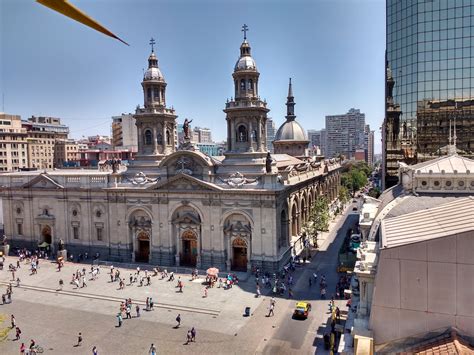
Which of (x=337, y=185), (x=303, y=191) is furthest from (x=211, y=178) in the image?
(x=337, y=185)

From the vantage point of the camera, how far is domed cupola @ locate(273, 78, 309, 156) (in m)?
87.3

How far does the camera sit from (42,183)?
5591 cm

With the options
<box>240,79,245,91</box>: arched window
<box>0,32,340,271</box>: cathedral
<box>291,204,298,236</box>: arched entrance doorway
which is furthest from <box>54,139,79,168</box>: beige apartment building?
<box>291,204,298,236</box>: arched entrance doorway

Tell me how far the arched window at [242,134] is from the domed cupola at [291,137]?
3916 centimetres

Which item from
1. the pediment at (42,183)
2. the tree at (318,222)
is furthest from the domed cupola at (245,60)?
the pediment at (42,183)

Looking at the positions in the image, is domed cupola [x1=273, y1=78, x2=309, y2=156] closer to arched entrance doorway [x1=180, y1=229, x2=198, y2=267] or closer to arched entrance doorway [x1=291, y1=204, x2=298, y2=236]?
arched entrance doorway [x1=291, y1=204, x2=298, y2=236]

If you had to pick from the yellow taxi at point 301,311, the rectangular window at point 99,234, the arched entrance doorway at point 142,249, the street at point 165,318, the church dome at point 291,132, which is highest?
the church dome at point 291,132

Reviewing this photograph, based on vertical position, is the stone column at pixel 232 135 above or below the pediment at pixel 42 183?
above

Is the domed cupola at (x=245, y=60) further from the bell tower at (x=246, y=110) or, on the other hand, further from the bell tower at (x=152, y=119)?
the bell tower at (x=152, y=119)

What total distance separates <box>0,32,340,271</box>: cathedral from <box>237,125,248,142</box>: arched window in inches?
5.1

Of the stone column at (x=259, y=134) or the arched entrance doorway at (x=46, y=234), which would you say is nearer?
the stone column at (x=259, y=134)

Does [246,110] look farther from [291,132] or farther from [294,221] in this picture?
[291,132]

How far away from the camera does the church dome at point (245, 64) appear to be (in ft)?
160

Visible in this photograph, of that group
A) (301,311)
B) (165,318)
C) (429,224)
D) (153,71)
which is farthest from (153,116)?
(429,224)
